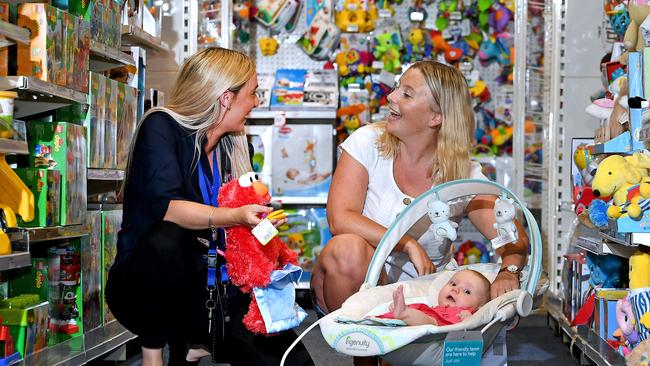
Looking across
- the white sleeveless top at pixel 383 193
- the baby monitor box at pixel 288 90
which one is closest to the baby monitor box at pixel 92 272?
the white sleeveless top at pixel 383 193

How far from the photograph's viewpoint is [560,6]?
13.0 feet

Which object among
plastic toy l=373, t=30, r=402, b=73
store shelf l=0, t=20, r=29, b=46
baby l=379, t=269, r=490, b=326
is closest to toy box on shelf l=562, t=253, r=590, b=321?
baby l=379, t=269, r=490, b=326

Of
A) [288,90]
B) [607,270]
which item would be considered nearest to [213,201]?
[607,270]

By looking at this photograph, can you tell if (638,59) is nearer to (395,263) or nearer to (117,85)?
(395,263)

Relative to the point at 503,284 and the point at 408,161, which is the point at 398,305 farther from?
the point at 408,161

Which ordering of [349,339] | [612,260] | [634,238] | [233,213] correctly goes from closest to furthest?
1. [349,339]
2. [233,213]
3. [634,238]
4. [612,260]

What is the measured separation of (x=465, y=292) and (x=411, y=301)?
0.46 ft

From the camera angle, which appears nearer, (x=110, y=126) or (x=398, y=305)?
(x=398, y=305)

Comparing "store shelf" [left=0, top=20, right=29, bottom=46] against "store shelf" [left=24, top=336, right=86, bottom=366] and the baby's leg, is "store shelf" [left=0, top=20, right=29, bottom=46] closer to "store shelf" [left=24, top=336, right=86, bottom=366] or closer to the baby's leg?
"store shelf" [left=24, top=336, right=86, bottom=366]

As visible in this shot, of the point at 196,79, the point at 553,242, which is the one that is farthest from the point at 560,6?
the point at 196,79

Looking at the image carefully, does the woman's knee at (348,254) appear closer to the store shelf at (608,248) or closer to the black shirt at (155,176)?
the black shirt at (155,176)

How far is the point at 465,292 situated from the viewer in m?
2.23

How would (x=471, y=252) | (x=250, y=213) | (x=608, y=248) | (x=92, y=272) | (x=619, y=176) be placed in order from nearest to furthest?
(x=250, y=213) < (x=619, y=176) < (x=608, y=248) < (x=92, y=272) < (x=471, y=252)

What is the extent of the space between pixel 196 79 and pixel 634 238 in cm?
126
